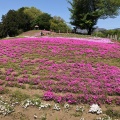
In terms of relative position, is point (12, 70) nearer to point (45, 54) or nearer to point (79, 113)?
point (45, 54)

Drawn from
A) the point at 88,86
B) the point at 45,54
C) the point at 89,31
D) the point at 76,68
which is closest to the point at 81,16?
the point at 89,31

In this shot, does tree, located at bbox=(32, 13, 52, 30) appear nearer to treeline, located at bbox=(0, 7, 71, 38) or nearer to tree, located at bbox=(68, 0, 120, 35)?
treeline, located at bbox=(0, 7, 71, 38)

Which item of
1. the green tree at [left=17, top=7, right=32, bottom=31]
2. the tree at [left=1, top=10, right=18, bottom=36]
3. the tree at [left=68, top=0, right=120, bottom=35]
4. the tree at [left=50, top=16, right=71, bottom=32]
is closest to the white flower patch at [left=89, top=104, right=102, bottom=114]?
the tree at [left=68, top=0, right=120, bottom=35]

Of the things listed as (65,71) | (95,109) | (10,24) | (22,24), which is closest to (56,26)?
(22,24)

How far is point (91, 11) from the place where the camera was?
207 ft

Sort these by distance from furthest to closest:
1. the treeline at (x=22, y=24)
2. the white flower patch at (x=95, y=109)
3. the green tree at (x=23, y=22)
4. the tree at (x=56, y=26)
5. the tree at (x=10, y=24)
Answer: the green tree at (x=23, y=22), the tree at (x=56, y=26), the treeline at (x=22, y=24), the tree at (x=10, y=24), the white flower patch at (x=95, y=109)

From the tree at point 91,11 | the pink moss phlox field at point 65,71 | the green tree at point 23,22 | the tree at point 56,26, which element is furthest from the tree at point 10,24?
the pink moss phlox field at point 65,71

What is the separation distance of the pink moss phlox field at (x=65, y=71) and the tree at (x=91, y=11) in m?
36.2

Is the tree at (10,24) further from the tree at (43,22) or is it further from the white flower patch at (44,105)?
the white flower patch at (44,105)

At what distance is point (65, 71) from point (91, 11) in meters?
48.6

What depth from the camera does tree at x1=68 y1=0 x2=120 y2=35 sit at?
60875mm

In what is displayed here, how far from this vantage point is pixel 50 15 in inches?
3543

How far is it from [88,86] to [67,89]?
116cm

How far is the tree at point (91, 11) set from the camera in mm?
60875
